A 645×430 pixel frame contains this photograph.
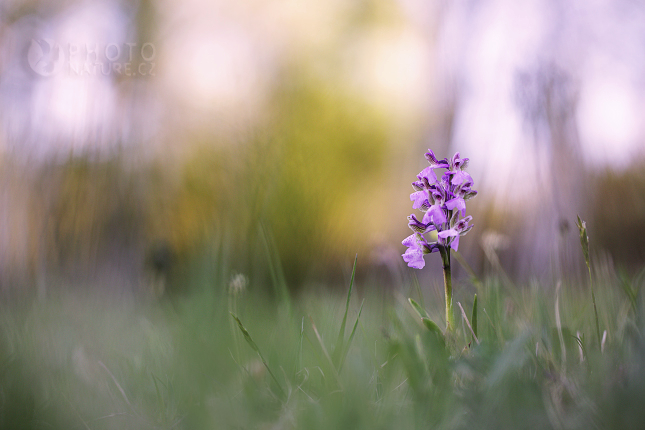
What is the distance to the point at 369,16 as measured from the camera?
6590mm

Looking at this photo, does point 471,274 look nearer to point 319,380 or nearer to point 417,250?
point 417,250

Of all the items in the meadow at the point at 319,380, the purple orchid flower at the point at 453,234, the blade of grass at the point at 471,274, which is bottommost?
the meadow at the point at 319,380

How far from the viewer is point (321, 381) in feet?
2.84

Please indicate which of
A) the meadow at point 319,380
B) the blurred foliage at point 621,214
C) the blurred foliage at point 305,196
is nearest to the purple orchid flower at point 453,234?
the meadow at point 319,380

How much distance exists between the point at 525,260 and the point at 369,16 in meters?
5.12

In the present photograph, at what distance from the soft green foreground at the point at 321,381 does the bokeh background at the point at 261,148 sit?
8.9 inches

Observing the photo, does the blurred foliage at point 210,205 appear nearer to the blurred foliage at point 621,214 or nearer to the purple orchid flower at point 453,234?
the purple orchid flower at point 453,234

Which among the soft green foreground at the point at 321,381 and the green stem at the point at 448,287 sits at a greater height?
the green stem at the point at 448,287

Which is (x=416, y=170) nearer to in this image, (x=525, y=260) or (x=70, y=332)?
(x=525, y=260)

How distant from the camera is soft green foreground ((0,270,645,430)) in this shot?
0.68 meters

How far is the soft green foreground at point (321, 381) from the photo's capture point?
684 mm

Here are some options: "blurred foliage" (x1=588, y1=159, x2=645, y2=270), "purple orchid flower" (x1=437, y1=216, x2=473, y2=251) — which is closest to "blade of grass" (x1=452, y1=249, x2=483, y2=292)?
"purple orchid flower" (x1=437, y1=216, x2=473, y2=251)

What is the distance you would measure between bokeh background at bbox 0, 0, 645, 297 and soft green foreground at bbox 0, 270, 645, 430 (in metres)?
0.23

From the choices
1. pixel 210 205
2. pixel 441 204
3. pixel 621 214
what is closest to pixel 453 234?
pixel 441 204
